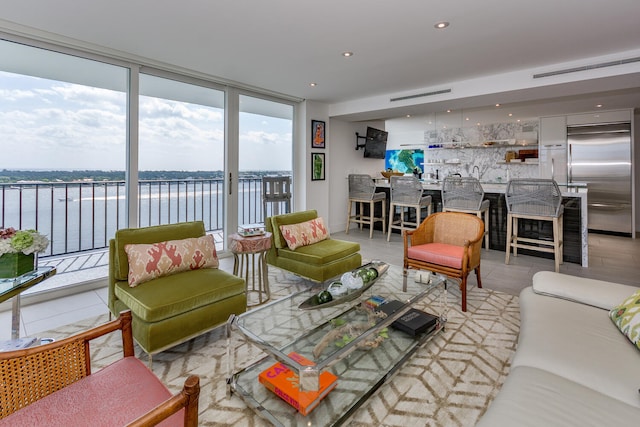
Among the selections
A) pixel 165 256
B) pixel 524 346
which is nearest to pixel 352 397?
pixel 524 346

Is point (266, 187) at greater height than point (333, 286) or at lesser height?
greater

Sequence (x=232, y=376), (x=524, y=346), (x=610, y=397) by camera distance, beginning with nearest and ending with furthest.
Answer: (x=610, y=397) → (x=524, y=346) → (x=232, y=376)

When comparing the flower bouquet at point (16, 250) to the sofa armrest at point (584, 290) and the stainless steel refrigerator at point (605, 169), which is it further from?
the stainless steel refrigerator at point (605, 169)

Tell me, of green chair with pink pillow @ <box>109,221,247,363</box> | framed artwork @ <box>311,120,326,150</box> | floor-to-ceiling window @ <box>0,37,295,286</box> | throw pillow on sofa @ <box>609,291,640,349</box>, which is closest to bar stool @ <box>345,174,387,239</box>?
framed artwork @ <box>311,120,326,150</box>

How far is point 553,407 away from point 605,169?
6.87 m

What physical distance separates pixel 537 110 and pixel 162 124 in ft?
21.4

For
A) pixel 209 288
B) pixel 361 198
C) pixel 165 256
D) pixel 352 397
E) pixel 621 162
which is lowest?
pixel 352 397

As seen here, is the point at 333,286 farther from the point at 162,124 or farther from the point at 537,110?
the point at 537,110

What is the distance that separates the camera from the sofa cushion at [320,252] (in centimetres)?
311

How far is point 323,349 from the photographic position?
1.67 metres

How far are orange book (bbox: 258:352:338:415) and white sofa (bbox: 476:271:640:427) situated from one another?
2.43 feet

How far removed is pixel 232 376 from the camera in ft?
5.68

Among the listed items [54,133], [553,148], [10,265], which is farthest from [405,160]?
[10,265]

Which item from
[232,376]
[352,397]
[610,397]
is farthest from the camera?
[232,376]
